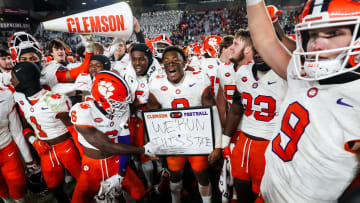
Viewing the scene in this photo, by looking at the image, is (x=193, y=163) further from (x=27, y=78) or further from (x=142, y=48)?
(x=27, y=78)

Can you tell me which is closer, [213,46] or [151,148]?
[151,148]

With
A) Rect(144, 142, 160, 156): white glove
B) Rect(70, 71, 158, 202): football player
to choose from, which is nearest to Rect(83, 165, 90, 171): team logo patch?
Rect(70, 71, 158, 202): football player

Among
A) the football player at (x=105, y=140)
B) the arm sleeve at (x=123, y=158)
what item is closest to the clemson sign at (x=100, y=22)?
the football player at (x=105, y=140)

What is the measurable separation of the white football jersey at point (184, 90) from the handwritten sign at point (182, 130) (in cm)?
53

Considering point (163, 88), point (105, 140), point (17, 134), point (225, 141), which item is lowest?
point (225, 141)

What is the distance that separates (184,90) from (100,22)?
1.25m

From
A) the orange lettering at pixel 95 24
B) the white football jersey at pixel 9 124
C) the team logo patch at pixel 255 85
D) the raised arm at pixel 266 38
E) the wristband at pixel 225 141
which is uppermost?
the orange lettering at pixel 95 24

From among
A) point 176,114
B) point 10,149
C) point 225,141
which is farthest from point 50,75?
point 225,141

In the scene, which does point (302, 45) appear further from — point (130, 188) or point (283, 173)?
point (130, 188)

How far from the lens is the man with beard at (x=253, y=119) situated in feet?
6.50

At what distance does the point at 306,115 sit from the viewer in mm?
1062

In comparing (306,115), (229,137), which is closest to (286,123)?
(306,115)

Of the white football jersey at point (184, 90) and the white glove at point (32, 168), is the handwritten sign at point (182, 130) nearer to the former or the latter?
the white football jersey at point (184, 90)

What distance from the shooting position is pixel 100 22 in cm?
192
